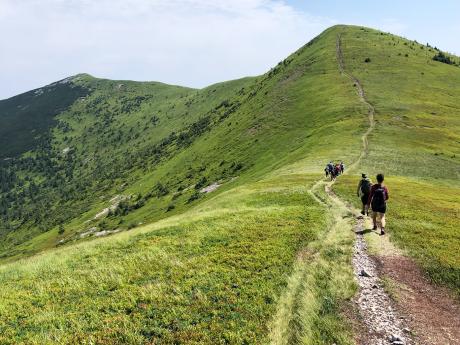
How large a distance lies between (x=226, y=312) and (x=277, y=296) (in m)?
2.66

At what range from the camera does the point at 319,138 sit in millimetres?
86375

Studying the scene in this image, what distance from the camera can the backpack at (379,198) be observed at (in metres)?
27.7

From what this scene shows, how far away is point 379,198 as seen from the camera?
27859 millimetres

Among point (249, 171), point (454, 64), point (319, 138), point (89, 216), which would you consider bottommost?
point (89, 216)

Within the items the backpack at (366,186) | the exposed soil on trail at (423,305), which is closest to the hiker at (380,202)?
the backpack at (366,186)

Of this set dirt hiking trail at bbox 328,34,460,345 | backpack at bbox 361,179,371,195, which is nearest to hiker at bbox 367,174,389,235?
dirt hiking trail at bbox 328,34,460,345

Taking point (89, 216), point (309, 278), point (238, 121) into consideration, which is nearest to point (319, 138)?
point (238, 121)

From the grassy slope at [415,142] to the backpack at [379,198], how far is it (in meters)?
2.12

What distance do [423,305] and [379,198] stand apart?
10.9 meters

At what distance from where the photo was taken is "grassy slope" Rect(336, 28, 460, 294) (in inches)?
1027

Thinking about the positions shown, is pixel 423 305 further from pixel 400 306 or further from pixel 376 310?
pixel 376 310

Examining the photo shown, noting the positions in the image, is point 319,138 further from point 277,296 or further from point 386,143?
point 277,296

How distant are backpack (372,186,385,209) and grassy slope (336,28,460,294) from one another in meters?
2.12

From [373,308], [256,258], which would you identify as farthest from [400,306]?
[256,258]
